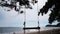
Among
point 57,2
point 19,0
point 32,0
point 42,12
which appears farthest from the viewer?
point 42,12

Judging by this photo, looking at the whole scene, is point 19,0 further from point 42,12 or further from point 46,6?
point 42,12

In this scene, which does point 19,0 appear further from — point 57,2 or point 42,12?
point 42,12

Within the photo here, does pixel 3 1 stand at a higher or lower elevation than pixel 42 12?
higher


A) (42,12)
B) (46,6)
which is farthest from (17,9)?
(42,12)

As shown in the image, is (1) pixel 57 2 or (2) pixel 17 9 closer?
(2) pixel 17 9

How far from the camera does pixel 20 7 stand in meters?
9.61

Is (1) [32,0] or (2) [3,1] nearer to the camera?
(2) [3,1]

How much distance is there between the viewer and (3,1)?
30.3ft

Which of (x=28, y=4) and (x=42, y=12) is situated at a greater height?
(x=28, y=4)

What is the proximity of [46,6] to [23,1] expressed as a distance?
Answer: 6.63 m

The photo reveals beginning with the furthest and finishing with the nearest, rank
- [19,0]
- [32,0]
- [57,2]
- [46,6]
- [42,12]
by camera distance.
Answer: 1. [42,12]
2. [46,6]
3. [57,2]
4. [32,0]
5. [19,0]

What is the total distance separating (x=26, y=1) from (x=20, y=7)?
1.62 ft

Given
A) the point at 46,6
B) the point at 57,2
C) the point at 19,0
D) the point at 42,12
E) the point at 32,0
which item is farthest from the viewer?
the point at 42,12

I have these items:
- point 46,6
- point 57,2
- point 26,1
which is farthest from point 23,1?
point 46,6
